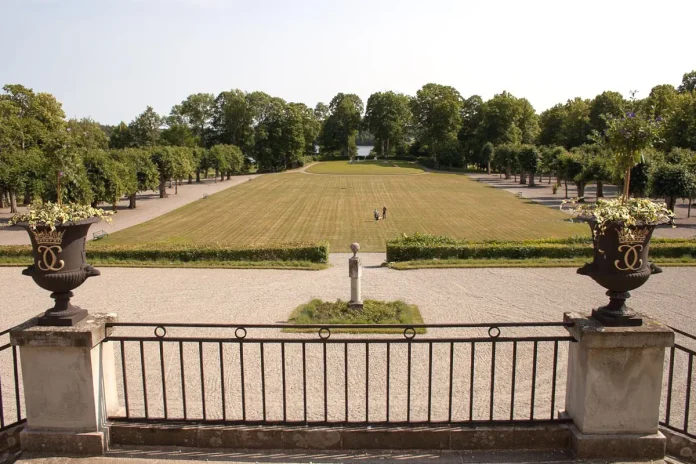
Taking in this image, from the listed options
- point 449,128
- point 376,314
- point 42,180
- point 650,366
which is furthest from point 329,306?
point 449,128

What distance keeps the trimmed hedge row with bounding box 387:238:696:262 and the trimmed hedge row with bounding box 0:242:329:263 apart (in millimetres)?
3447

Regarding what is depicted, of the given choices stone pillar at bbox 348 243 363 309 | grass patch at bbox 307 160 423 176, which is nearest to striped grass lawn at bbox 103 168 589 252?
stone pillar at bbox 348 243 363 309

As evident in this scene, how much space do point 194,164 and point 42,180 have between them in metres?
31.2

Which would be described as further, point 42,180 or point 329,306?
point 42,180

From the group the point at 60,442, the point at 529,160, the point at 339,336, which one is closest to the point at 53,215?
the point at 60,442

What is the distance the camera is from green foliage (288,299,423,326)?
44.7 feet

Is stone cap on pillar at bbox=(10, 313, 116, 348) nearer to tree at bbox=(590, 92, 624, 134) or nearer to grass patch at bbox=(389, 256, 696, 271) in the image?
grass patch at bbox=(389, 256, 696, 271)

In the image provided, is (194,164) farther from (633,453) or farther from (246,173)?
(633,453)

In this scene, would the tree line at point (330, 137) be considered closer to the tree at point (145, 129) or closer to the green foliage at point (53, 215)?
the tree at point (145, 129)

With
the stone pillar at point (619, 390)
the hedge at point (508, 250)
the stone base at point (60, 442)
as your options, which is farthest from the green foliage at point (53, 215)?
the hedge at point (508, 250)

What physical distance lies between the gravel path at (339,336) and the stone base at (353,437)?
34 centimetres

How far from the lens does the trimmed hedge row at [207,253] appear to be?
22.1 m

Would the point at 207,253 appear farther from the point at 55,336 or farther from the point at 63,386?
the point at 55,336

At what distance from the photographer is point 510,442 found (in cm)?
508
